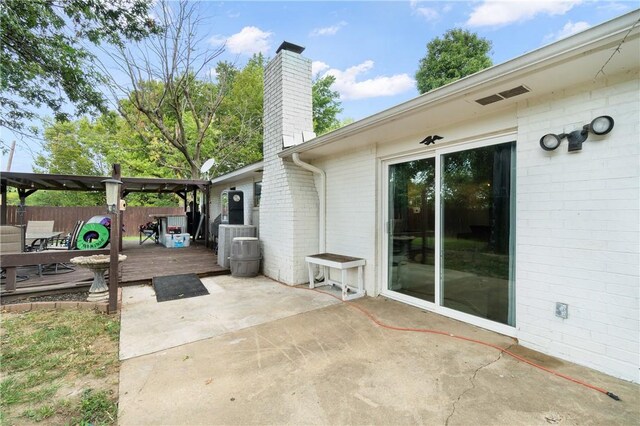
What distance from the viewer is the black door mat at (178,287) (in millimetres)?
4477

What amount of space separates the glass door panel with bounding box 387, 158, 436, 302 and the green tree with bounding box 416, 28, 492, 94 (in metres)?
12.9

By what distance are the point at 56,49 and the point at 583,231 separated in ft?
24.8

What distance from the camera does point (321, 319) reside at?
3.55 m

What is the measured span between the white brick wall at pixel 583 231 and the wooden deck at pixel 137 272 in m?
5.41

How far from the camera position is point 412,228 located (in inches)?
157

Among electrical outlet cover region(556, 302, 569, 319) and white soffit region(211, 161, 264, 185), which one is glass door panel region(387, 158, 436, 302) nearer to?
electrical outlet cover region(556, 302, 569, 319)

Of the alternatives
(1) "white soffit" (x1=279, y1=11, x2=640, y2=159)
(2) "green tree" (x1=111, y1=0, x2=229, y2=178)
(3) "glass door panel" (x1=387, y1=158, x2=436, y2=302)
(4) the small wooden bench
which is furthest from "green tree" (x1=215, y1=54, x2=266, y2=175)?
(1) "white soffit" (x1=279, y1=11, x2=640, y2=159)

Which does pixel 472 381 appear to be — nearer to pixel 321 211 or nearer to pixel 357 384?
pixel 357 384

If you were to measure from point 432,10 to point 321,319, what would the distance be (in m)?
7.44

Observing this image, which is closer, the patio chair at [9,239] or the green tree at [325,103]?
the patio chair at [9,239]

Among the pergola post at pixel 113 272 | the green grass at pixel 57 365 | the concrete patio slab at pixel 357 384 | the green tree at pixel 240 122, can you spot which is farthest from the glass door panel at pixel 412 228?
the green tree at pixel 240 122

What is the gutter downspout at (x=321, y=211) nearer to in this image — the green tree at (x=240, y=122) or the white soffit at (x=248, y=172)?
the white soffit at (x=248, y=172)

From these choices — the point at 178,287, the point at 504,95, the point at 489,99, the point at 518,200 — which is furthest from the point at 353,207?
the point at 178,287

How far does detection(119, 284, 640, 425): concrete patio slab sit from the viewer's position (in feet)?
6.04
